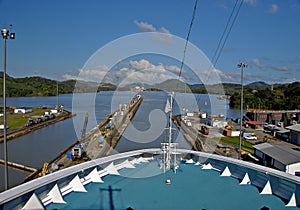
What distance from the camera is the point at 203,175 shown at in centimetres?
407

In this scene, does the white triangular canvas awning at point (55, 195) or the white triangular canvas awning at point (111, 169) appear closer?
the white triangular canvas awning at point (55, 195)

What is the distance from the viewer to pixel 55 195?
2.93m

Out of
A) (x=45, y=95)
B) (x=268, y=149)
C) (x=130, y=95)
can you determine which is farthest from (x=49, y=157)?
(x=45, y=95)

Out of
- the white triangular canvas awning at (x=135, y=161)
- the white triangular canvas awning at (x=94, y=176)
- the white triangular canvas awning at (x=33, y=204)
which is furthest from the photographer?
the white triangular canvas awning at (x=135, y=161)

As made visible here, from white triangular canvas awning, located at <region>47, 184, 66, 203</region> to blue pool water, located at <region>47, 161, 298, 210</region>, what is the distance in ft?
0.20

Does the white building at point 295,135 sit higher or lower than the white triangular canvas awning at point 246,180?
lower

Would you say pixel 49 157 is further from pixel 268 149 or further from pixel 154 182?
pixel 154 182

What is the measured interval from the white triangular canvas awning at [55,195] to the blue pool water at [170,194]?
62mm

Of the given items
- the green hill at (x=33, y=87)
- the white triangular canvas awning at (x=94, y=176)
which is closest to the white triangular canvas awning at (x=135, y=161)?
the white triangular canvas awning at (x=94, y=176)

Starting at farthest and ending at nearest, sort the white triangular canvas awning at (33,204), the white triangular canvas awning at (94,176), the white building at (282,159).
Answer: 1. the white building at (282,159)
2. the white triangular canvas awning at (94,176)
3. the white triangular canvas awning at (33,204)

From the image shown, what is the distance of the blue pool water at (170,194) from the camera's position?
2.95 meters

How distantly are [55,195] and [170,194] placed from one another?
1.32m

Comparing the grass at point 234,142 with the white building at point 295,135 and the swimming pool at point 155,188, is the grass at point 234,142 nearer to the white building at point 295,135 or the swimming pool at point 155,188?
the white building at point 295,135

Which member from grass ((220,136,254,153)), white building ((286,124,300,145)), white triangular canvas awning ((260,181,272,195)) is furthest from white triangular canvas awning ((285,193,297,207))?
white building ((286,124,300,145))
